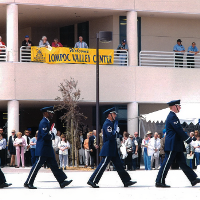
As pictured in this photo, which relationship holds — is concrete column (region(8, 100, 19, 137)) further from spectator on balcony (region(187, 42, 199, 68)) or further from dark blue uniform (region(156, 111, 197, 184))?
dark blue uniform (region(156, 111, 197, 184))

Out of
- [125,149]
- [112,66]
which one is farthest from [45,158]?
[112,66]

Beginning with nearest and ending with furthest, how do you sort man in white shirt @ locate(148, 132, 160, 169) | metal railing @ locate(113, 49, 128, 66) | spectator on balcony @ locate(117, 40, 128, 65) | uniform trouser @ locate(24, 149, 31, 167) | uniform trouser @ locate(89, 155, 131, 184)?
uniform trouser @ locate(89, 155, 131, 184) → man in white shirt @ locate(148, 132, 160, 169) → uniform trouser @ locate(24, 149, 31, 167) → metal railing @ locate(113, 49, 128, 66) → spectator on balcony @ locate(117, 40, 128, 65)

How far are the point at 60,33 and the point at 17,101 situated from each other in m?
7.21

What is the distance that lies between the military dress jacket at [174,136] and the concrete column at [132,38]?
49.5ft

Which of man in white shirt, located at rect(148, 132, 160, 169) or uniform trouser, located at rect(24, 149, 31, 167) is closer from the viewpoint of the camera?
man in white shirt, located at rect(148, 132, 160, 169)

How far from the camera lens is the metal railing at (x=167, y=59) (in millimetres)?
28797

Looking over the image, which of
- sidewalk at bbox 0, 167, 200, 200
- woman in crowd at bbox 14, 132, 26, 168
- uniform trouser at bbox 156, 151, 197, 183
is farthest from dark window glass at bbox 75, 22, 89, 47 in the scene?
uniform trouser at bbox 156, 151, 197, 183

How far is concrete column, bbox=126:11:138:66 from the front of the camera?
28.4 metres

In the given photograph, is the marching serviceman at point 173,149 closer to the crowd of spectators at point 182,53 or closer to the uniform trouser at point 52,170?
the uniform trouser at point 52,170

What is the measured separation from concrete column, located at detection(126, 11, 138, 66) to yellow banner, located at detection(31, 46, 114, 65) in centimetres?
105

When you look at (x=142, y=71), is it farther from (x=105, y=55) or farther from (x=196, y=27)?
(x=196, y=27)

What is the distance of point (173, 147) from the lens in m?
13.3

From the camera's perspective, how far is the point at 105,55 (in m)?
28.0
